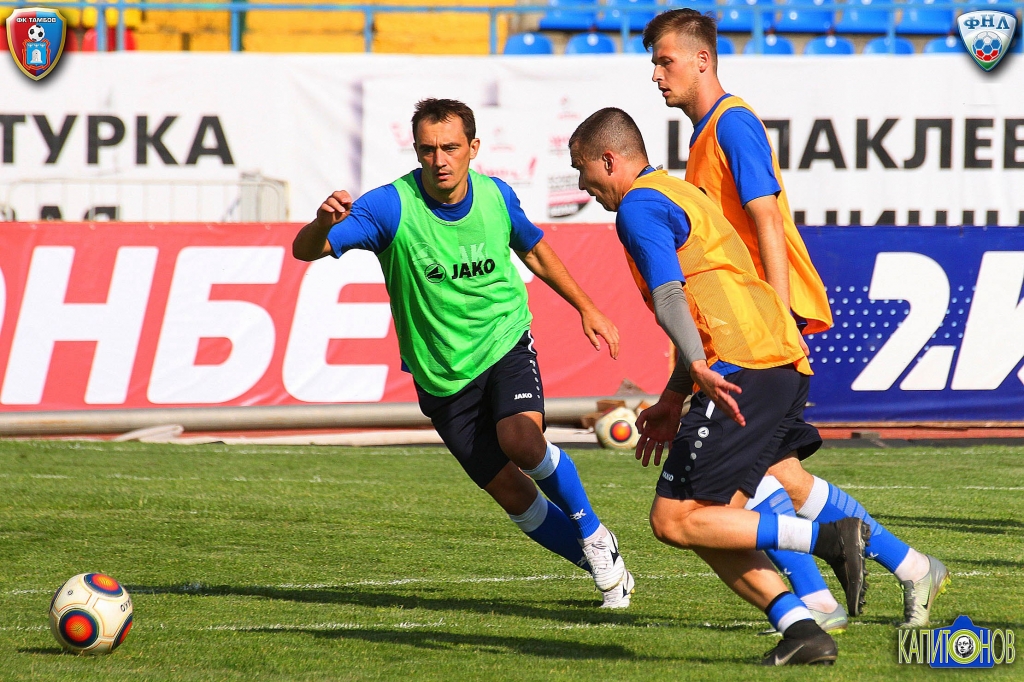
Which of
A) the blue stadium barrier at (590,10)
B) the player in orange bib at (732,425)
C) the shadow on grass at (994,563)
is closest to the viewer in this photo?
the player in orange bib at (732,425)

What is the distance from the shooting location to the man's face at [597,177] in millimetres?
4598

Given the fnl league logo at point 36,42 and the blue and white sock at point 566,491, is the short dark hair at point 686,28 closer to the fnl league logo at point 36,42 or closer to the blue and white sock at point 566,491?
the blue and white sock at point 566,491

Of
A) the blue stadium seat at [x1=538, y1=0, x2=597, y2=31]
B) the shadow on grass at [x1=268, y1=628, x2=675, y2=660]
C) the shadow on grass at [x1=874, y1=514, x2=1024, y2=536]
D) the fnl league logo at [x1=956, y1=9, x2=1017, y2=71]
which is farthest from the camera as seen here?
the blue stadium seat at [x1=538, y1=0, x2=597, y2=31]

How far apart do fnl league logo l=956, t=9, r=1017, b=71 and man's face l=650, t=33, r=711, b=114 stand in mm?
12604

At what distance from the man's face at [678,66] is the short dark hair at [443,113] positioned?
37.7 inches

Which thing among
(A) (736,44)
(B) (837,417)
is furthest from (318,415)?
(A) (736,44)

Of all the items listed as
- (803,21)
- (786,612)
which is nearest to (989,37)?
(803,21)

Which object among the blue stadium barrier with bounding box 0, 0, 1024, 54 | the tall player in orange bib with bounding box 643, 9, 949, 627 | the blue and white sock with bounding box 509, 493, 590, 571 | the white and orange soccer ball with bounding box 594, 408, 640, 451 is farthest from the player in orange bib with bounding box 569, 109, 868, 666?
the blue stadium barrier with bounding box 0, 0, 1024, 54

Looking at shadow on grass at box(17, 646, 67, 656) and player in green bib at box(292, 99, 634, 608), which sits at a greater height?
player in green bib at box(292, 99, 634, 608)

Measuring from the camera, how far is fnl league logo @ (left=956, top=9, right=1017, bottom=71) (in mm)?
16281

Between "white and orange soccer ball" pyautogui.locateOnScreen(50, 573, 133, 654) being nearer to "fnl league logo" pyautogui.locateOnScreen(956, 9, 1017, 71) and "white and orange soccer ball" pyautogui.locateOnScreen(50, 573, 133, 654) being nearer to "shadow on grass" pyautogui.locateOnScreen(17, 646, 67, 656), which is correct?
"shadow on grass" pyautogui.locateOnScreen(17, 646, 67, 656)

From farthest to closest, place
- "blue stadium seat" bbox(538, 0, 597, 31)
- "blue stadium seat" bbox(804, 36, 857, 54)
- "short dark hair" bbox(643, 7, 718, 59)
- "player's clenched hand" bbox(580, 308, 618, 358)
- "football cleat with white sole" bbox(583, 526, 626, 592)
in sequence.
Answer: "blue stadium seat" bbox(538, 0, 597, 31)
"blue stadium seat" bbox(804, 36, 857, 54)
"player's clenched hand" bbox(580, 308, 618, 358)
"football cleat with white sole" bbox(583, 526, 626, 592)
"short dark hair" bbox(643, 7, 718, 59)

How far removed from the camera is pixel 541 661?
15.6ft

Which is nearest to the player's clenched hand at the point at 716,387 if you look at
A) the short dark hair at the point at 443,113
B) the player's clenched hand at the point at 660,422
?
the player's clenched hand at the point at 660,422
